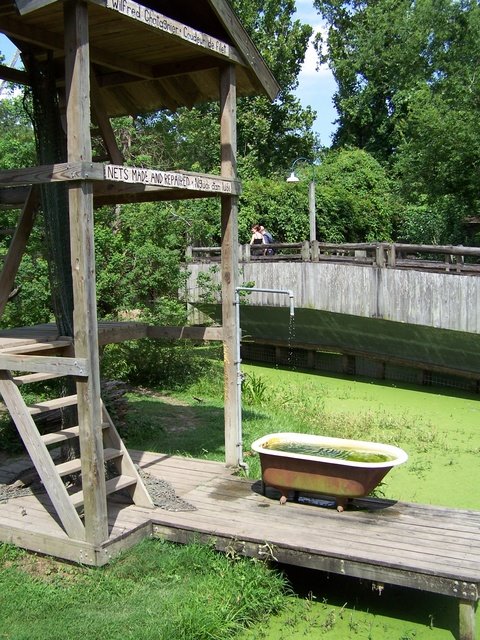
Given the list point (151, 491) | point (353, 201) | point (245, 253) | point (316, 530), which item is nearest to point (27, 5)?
point (151, 491)

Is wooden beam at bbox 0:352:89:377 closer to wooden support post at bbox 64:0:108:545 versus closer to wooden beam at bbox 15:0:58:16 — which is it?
wooden support post at bbox 64:0:108:545

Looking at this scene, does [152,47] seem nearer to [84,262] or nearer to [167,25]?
[167,25]

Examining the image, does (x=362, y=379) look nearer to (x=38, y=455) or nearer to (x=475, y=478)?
(x=475, y=478)

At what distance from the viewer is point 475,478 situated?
28.6ft

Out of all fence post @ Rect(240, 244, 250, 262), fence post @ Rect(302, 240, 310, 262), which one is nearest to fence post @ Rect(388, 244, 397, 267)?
fence post @ Rect(302, 240, 310, 262)

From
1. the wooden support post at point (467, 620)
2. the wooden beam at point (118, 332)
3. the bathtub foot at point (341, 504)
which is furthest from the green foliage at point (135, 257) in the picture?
the wooden support post at point (467, 620)

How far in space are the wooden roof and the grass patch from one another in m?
4.27

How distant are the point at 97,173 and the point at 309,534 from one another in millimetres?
3315

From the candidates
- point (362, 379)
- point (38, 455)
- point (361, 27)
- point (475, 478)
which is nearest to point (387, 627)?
point (38, 455)

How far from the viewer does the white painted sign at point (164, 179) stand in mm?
5645

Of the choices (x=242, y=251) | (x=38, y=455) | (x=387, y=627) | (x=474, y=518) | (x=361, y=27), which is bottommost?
(x=387, y=627)

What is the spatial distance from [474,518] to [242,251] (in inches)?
451

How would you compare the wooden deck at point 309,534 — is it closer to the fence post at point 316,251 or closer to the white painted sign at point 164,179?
the white painted sign at point 164,179

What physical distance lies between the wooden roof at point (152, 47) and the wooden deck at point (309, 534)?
4.16 m
